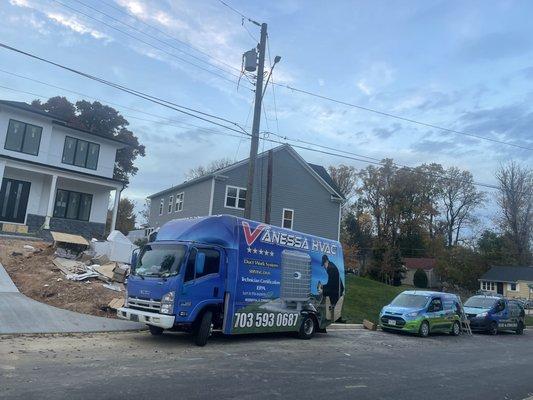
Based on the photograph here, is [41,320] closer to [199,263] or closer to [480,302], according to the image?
[199,263]

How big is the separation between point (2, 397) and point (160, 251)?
606 centimetres

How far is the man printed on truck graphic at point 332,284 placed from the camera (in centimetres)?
1634

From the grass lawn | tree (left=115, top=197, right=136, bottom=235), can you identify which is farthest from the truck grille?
tree (left=115, top=197, right=136, bottom=235)

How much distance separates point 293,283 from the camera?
1484cm

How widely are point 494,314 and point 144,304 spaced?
18.6 m

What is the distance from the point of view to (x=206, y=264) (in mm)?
12297

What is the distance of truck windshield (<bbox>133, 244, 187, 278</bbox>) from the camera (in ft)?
A: 38.9

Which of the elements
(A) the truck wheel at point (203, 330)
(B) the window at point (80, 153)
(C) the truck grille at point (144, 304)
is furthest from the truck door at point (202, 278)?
(B) the window at point (80, 153)

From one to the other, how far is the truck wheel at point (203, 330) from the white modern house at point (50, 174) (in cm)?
1583

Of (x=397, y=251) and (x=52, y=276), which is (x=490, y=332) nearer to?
(x=52, y=276)

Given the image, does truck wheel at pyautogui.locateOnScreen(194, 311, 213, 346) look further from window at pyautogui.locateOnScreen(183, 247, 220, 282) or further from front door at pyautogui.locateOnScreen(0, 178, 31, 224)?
front door at pyautogui.locateOnScreen(0, 178, 31, 224)

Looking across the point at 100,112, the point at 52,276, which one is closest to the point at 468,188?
the point at 100,112

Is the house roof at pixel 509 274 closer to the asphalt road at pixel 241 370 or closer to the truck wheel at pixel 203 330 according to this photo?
the asphalt road at pixel 241 370

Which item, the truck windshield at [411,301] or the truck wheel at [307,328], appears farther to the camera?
the truck windshield at [411,301]
